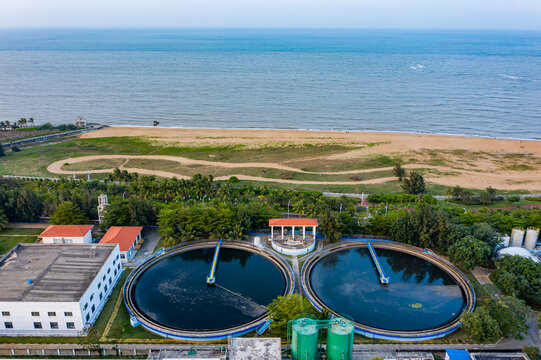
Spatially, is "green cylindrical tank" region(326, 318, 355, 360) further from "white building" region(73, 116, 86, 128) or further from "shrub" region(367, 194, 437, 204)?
"white building" region(73, 116, 86, 128)

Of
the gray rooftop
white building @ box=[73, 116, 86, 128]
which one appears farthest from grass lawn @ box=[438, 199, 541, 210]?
white building @ box=[73, 116, 86, 128]

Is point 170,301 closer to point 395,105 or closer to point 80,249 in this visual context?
point 80,249

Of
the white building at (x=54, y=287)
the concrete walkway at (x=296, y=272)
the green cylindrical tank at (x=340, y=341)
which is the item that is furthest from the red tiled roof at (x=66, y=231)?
the green cylindrical tank at (x=340, y=341)

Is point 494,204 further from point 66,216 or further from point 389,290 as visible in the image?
point 66,216

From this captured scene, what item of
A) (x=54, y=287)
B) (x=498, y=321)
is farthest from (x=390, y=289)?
(x=54, y=287)

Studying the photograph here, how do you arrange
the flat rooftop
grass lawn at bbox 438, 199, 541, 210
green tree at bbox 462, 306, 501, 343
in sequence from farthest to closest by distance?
1. grass lawn at bbox 438, 199, 541, 210
2. the flat rooftop
3. green tree at bbox 462, 306, 501, 343

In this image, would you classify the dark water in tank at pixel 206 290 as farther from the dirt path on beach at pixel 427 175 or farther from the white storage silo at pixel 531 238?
the white storage silo at pixel 531 238
